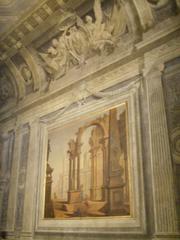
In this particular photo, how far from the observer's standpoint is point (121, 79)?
23.1ft

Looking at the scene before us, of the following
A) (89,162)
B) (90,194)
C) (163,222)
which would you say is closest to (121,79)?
(89,162)

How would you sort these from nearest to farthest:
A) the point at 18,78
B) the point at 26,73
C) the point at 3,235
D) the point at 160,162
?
1. the point at 160,162
2. the point at 3,235
3. the point at 26,73
4. the point at 18,78

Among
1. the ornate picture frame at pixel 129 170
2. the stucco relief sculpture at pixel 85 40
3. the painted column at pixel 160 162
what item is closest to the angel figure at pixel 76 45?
the stucco relief sculpture at pixel 85 40

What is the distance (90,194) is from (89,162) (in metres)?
0.72

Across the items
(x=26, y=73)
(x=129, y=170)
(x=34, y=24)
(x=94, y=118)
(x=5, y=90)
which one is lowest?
(x=129, y=170)

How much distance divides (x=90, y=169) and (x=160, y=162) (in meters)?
1.88

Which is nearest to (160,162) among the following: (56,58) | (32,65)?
(56,58)

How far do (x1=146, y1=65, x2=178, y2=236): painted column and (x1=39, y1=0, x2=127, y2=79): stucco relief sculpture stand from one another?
1786mm

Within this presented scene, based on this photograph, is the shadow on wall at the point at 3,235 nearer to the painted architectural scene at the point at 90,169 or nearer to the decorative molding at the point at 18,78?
the painted architectural scene at the point at 90,169

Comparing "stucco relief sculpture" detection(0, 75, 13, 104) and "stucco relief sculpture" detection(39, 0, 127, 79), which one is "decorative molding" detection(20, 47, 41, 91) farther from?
"stucco relief sculpture" detection(0, 75, 13, 104)

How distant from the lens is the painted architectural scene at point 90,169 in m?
6.30

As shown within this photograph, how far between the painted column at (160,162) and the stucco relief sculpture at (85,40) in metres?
1.79

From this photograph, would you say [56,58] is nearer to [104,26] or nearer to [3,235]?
[104,26]

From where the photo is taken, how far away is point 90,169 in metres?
6.93
